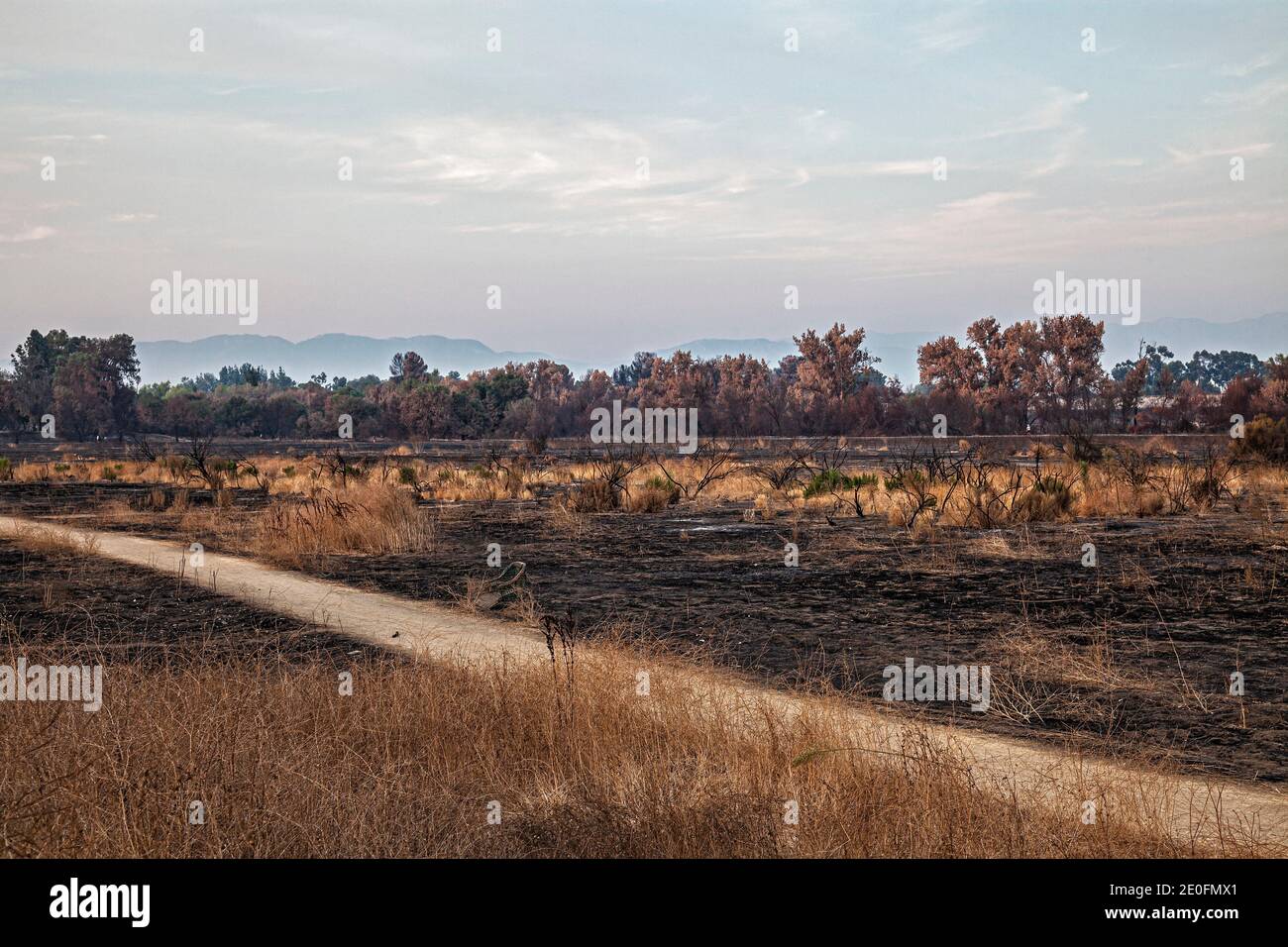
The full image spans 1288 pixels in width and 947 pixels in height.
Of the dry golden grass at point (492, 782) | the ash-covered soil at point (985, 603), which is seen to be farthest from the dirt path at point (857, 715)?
the ash-covered soil at point (985, 603)

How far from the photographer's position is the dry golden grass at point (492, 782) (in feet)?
17.4

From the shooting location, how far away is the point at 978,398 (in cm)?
8031

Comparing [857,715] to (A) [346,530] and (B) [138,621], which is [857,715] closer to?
(B) [138,621]

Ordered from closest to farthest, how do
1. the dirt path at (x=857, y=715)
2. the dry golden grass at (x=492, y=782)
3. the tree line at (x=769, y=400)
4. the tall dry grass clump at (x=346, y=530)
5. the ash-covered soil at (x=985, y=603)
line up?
the dry golden grass at (x=492, y=782)
the dirt path at (x=857, y=715)
the ash-covered soil at (x=985, y=603)
the tall dry grass clump at (x=346, y=530)
the tree line at (x=769, y=400)

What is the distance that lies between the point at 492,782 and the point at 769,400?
7555 cm

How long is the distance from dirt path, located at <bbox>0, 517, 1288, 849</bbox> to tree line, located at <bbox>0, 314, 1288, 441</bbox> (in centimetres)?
5685

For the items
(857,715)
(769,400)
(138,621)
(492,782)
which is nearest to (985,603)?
(857,715)

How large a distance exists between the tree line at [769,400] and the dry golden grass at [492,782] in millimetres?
61502

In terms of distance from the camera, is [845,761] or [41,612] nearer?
[845,761]

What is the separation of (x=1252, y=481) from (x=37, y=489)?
33680 mm

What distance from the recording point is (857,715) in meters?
7.91

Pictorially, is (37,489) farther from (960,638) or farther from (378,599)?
(960,638)

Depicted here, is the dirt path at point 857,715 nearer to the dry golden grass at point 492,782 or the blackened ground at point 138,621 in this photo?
the dry golden grass at point 492,782
